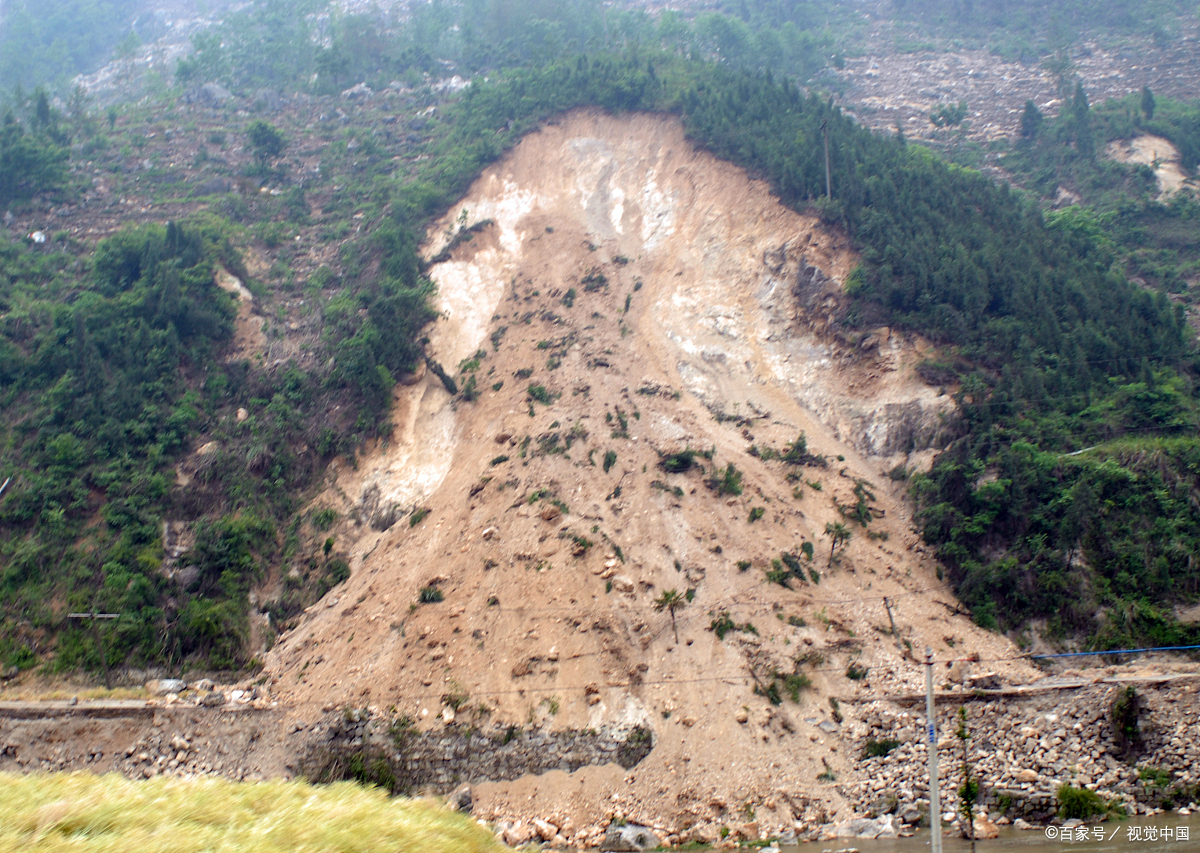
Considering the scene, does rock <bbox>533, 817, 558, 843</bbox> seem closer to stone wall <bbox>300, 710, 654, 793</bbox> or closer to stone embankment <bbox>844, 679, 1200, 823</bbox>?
stone wall <bbox>300, 710, 654, 793</bbox>

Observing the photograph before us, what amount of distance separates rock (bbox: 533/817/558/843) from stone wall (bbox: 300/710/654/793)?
50.4 inches

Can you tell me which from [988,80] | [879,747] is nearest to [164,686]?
[879,747]

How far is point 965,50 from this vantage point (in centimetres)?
6112

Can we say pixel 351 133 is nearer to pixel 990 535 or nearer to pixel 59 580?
pixel 59 580

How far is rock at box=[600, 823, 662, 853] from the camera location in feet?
58.4

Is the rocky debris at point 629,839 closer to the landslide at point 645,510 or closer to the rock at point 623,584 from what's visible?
the landslide at point 645,510

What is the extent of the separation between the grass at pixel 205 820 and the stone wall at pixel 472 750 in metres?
11.2

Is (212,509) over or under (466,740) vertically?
over

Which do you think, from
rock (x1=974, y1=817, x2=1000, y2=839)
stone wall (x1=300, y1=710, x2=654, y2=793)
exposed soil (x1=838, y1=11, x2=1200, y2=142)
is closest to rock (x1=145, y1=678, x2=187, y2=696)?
stone wall (x1=300, y1=710, x2=654, y2=793)

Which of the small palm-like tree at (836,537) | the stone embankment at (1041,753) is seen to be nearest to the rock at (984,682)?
the stone embankment at (1041,753)

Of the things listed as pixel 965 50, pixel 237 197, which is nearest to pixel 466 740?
pixel 237 197

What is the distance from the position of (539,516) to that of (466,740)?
709 centimetres

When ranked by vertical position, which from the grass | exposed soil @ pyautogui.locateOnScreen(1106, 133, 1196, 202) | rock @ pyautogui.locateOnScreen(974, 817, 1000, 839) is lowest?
rock @ pyautogui.locateOnScreen(974, 817, 1000, 839)

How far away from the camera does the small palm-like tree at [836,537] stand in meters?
24.3
